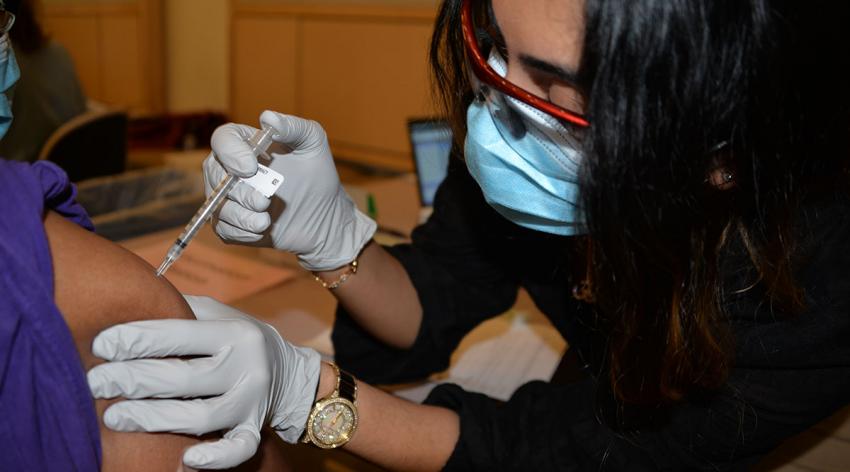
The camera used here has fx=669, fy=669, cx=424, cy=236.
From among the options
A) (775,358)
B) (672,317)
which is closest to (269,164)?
(672,317)

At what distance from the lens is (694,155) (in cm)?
69

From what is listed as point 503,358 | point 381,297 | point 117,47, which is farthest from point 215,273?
point 117,47

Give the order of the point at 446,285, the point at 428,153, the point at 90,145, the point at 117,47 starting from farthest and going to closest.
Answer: the point at 117,47, the point at 90,145, the point at 428,153, the point at 446,285

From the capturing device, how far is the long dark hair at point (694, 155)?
0.63 meters

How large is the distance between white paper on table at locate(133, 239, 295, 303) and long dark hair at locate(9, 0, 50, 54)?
111 centimetres

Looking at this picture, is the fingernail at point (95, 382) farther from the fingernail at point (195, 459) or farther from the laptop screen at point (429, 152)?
the laptop screen at point (429, 152)

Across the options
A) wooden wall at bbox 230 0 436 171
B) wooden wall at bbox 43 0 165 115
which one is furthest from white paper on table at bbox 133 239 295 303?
wooden wall at bbox 43 0 165 115

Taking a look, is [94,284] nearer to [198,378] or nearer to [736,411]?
[198,378]

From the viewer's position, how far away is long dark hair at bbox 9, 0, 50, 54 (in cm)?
215

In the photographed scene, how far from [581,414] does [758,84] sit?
515 millimetres

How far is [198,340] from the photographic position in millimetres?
693

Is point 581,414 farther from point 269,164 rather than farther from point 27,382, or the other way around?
point 27,382

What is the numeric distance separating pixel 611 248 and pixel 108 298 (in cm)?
52

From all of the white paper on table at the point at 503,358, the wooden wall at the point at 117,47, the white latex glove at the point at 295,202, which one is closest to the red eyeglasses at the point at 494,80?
the white latex glove at the point at 295,202
